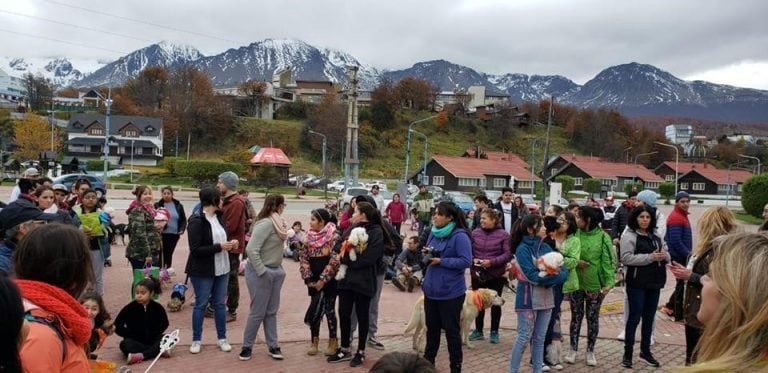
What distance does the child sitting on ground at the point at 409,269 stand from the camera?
1064 cm

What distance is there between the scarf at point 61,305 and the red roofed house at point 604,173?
76.9 metres

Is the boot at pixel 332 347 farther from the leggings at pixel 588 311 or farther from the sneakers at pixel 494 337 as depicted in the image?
the leggings at pixel 588 311

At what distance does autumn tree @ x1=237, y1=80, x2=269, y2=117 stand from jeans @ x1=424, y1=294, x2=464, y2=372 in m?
95.9

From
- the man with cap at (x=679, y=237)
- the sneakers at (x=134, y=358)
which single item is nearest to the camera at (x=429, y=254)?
the sneakers at (x=134, y=358)

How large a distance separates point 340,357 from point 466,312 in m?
1.66

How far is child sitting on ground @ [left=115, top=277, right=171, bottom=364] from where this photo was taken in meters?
6.05

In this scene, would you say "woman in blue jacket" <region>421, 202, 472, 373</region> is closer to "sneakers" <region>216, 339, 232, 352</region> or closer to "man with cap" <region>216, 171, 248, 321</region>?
"sneakers" <region>216, 339, 232, 352</region>

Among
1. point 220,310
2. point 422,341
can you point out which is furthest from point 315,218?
point 422,341

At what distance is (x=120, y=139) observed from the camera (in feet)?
243

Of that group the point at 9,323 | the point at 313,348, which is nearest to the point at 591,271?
the point at 313,348

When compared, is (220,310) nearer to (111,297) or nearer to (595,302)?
(111,297)

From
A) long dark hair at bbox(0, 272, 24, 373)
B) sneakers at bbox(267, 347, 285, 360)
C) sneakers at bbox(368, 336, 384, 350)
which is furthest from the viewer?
sneakers at bbox(368, 336, 384, 350)

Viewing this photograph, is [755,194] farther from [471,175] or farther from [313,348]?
[313,348]

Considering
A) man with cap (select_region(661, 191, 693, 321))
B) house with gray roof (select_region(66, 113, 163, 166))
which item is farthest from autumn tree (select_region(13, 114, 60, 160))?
man with cap (select_region(661, 191, 693, 321))
